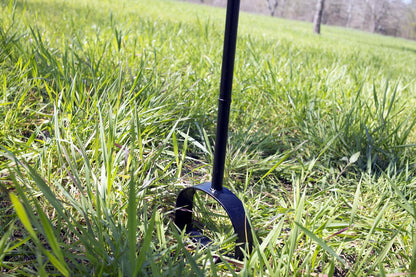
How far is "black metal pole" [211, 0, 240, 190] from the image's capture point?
0.87m

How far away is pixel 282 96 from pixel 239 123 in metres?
0.33

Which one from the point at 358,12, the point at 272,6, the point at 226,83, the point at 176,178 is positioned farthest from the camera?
the point at 358,12

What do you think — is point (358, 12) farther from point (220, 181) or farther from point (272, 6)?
point (220, 181)

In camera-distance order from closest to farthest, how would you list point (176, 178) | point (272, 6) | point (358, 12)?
point (176, 178)
point (272, 6)
point (358, 12)

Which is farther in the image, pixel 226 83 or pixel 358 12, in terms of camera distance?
pixel 358 12

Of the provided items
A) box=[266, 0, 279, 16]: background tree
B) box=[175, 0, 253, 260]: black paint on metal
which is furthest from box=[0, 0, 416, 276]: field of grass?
box=[266, 0, 279, 16]: background tree

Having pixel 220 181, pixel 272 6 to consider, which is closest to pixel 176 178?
pixel 220 181

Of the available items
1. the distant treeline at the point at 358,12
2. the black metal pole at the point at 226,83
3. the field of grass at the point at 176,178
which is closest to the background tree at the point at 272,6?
the distant treeline at the point at 358,12

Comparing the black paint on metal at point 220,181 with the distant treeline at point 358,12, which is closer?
the black paint on metal at point 220,181

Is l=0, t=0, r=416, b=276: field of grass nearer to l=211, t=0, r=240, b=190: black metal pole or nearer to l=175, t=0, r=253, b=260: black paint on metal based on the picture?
l=175, t=0, r=253, b=260: black paint on metal

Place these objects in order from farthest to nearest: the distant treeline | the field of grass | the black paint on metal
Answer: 1. the distant treeline
2. the black paint on metal
3. the field of grass

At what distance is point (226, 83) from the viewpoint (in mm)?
921

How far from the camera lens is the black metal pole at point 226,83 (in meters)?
0.87

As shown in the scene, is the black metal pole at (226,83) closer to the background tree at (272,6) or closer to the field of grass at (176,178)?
the field of grass at (176,178)
